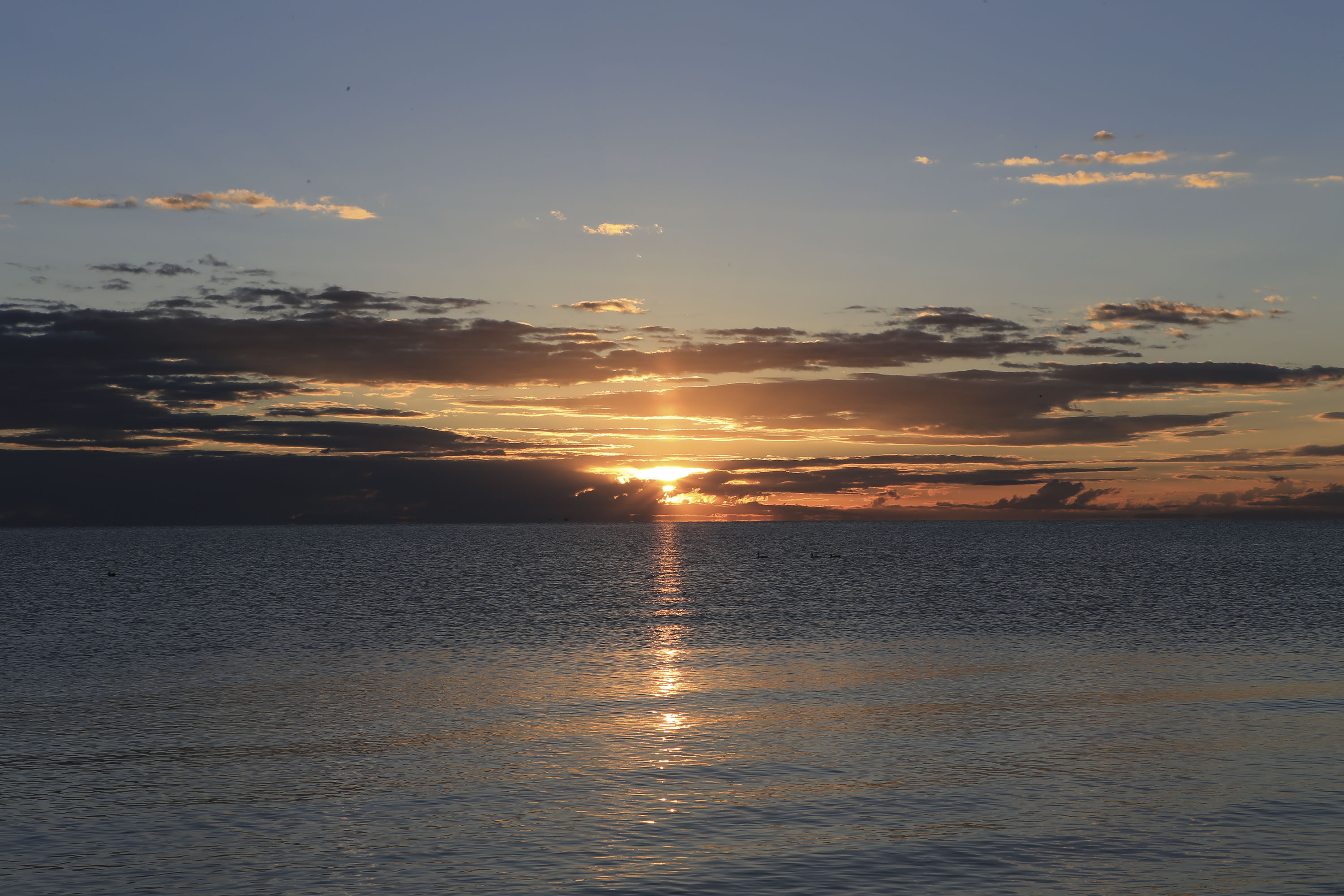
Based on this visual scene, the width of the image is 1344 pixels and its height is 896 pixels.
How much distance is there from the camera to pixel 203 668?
45.9 metres

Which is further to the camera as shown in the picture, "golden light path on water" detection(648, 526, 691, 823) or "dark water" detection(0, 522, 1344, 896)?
"golden light path on water" detection(648, 526, 691, 823)

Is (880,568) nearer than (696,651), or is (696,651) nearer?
(696,651)

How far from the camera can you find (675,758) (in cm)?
2775

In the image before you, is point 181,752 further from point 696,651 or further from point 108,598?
point 108,598

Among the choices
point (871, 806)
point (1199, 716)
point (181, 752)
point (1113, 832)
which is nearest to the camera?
point (1113, 832)

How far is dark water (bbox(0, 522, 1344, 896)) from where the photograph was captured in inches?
761

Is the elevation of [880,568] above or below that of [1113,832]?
below

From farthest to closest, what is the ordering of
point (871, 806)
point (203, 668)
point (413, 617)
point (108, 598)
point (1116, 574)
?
point (1116, 574) → point (108, 598) → point (413, 617) → point (203, 668) → point (871, 806)

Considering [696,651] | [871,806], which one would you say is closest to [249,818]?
[871,806]

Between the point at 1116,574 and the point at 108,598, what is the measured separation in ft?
340

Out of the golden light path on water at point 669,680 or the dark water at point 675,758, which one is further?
the golden light path on water at point 669,680

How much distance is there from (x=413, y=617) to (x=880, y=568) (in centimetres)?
8526

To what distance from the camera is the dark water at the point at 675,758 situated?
19.3 meters

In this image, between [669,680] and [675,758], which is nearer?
[675,758]
